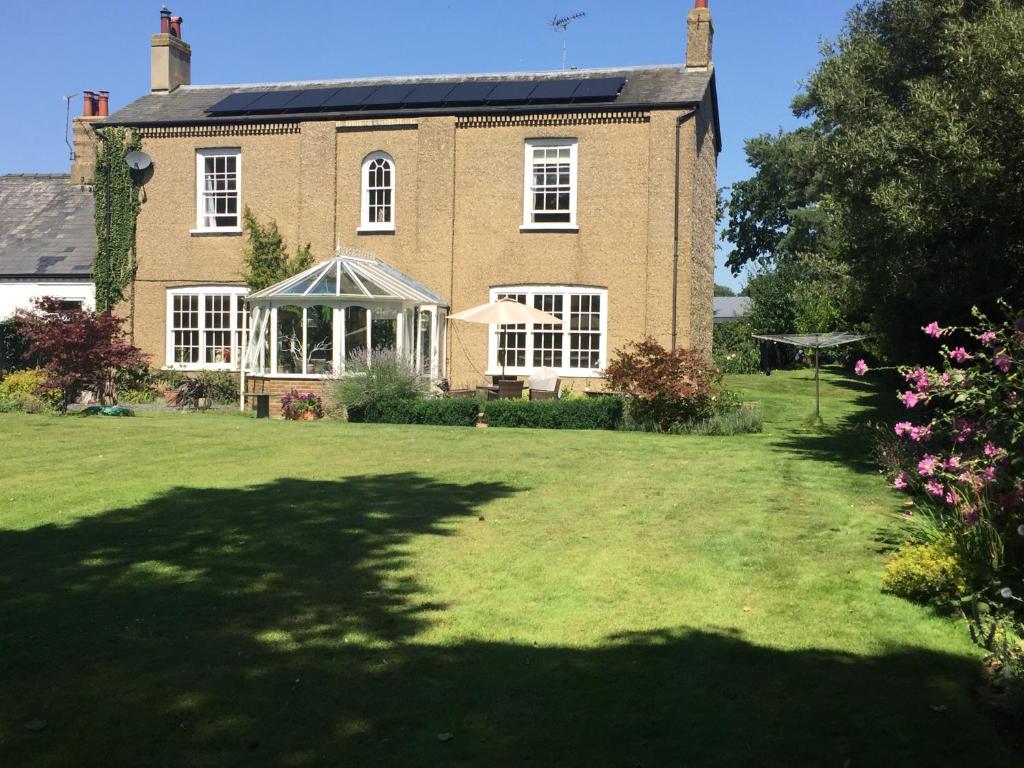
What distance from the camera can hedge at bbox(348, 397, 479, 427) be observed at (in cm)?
1952

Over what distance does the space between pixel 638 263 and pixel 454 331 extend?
508 cm

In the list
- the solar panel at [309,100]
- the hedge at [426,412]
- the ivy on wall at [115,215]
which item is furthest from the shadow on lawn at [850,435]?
the ivy on wall at [115,215]

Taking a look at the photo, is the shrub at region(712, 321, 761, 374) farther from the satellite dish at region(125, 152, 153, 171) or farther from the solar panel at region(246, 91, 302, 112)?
the satellite dish at region(125, 152, 153, 171)

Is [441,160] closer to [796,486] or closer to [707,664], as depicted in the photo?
[796,486]

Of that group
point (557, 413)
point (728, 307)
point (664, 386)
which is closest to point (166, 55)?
point (557, 413)

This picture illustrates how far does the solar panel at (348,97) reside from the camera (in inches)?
1038

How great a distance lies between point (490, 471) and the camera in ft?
41.9

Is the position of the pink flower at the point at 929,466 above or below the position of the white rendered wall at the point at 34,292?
below

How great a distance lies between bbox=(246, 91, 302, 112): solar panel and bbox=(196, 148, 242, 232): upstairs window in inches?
51.5

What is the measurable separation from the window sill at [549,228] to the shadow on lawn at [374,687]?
18.1 meters

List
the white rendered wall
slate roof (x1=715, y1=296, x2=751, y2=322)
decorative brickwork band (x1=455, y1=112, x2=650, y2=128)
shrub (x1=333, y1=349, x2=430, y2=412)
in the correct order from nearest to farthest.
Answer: shrub (x1=333, y1=349, x2=430, y2=412)
decorative brickwork band (x1=455, y1=112, x2=650, y2=128)
the white rendered wall
slate roof (x1=715, y1=296, x2=751, y2=322)

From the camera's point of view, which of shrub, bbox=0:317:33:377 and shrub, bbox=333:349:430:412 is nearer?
shrub, bbox=333:349:430:412

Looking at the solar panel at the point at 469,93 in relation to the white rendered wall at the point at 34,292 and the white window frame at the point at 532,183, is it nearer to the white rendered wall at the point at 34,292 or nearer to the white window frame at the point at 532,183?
the white window frame at the point at 532,183

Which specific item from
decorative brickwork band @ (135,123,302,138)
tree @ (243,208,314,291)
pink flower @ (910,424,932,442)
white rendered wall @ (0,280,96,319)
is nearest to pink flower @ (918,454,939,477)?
pink flower @ (910,424,932,442)
